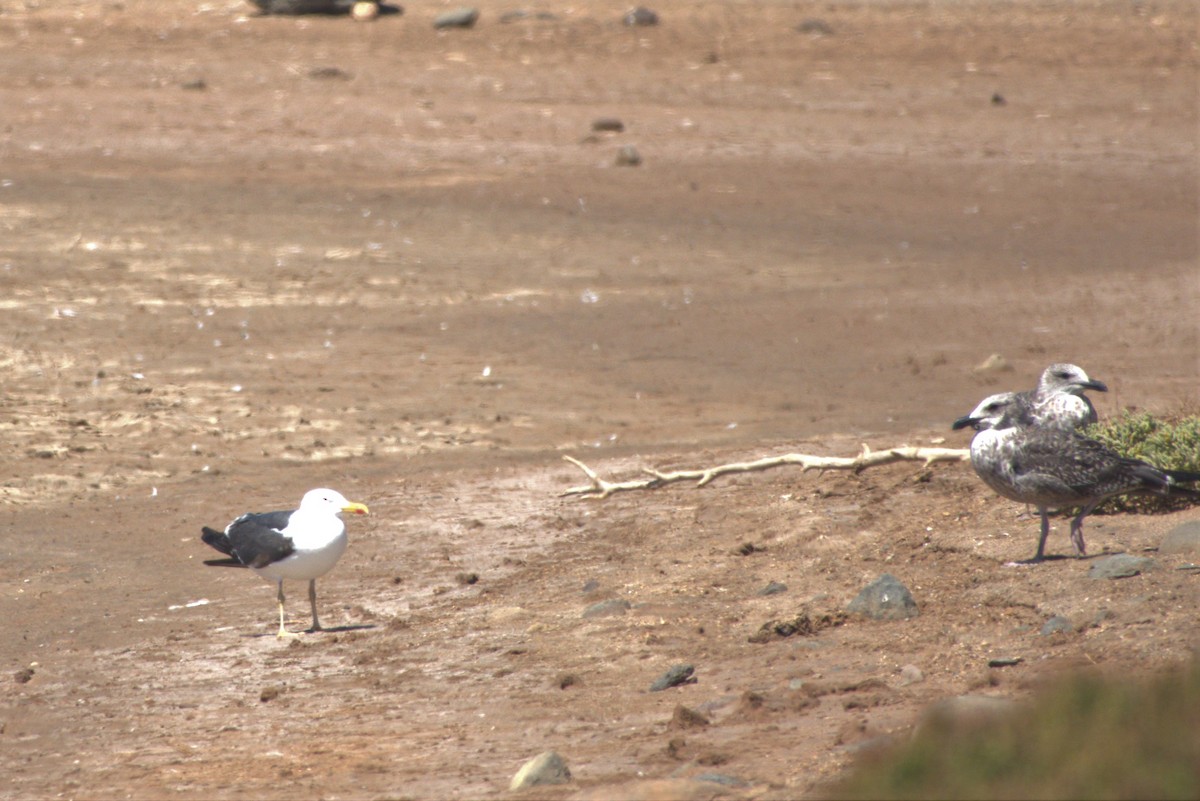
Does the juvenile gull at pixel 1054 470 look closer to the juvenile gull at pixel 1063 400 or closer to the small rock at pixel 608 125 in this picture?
the juvenile gull at pixel 1063 400

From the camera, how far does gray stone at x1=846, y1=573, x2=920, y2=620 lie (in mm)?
7562

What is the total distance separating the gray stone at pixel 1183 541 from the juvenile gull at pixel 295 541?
3901 mm

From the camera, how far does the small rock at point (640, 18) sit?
26.7m

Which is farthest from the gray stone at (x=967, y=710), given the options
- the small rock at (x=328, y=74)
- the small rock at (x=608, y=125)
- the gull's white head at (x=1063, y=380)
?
the small rock at (x=328, y=74)

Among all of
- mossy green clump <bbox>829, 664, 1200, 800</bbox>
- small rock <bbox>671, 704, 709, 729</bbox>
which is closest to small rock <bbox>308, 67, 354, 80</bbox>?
small rock <bbox>671, 704, 709, 729</bbox>

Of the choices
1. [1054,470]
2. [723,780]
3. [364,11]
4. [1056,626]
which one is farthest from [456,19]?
Answer: [723,780]

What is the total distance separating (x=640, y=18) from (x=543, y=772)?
22.1 m

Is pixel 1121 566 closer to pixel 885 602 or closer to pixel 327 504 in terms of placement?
pixel 885 602

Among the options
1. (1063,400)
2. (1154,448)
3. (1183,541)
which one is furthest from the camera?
(1063,400)

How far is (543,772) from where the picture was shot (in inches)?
236

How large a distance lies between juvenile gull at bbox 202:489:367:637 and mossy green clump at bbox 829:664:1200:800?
4.42 m

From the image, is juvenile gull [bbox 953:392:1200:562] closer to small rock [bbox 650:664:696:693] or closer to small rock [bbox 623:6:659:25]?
small rock [bbox 650:664:696:693]

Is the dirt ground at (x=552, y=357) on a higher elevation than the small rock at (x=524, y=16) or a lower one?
lower

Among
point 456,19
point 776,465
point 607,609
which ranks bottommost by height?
point 776,465
